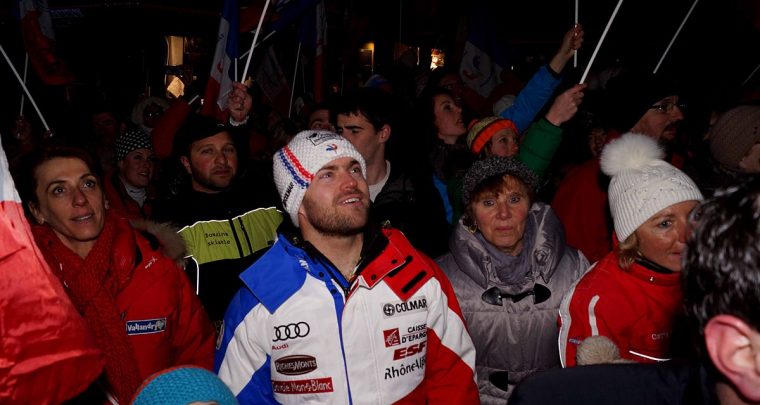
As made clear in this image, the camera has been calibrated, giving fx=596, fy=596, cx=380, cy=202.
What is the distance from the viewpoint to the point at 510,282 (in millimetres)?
3303

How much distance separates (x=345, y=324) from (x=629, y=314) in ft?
4.54

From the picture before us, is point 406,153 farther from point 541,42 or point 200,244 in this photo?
point 541,42

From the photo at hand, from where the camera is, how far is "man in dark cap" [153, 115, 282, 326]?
403 centimetres

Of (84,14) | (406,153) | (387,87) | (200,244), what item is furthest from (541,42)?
(200,244)

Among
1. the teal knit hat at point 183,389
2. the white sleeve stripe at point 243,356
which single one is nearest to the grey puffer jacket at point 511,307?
the white sleeve stripe at point 243,356

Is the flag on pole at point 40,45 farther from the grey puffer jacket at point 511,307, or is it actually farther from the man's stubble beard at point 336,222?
the grey puffer jacket at point 511,307

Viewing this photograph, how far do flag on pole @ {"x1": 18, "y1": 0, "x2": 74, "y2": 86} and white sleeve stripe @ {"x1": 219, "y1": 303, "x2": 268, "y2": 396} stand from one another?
5.01 m

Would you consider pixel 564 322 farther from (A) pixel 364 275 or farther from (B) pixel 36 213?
(B) pixel 36 213

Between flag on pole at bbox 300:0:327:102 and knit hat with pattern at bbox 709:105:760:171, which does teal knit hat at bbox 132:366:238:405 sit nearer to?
knit hat with pattern at bbox 709:105:760:171

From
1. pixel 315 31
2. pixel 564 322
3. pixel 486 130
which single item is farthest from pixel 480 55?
pixel 564 322

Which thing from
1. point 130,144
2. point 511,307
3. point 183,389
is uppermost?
point 183,389

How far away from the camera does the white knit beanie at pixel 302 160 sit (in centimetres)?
317

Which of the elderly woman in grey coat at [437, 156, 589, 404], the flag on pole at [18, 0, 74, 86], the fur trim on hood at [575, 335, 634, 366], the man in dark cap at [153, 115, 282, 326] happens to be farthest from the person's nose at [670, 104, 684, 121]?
the flag on pole at [18, 0, 74, 86]

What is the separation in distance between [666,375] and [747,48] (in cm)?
1054
